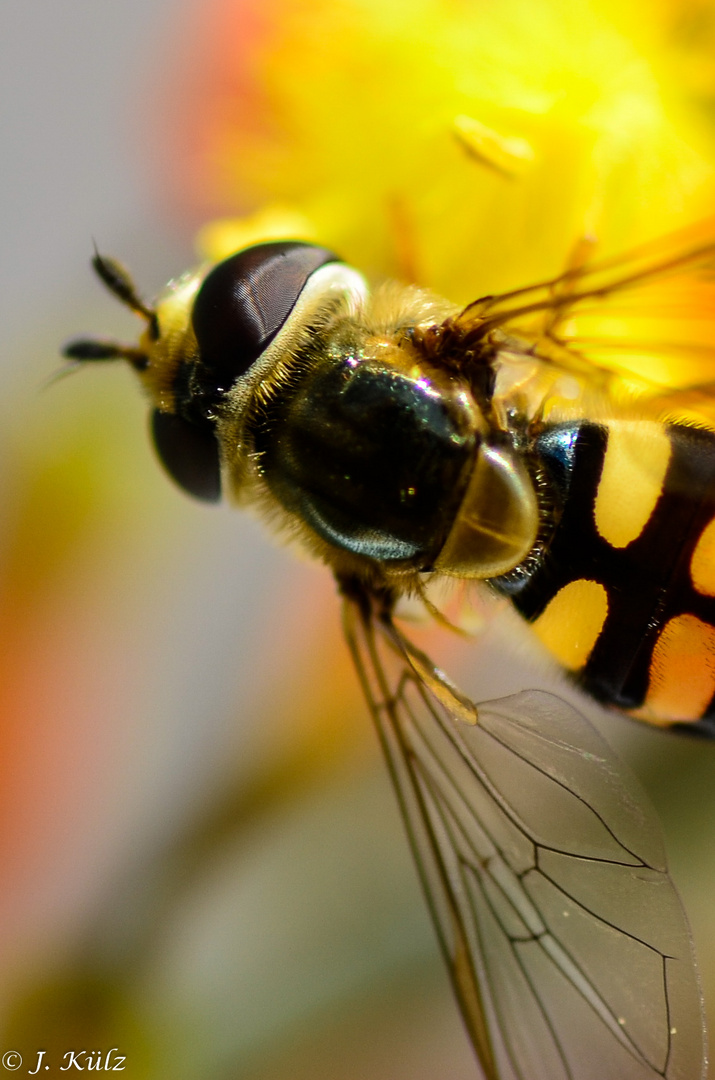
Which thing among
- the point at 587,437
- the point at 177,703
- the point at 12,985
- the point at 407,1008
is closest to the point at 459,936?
the point at 587,437

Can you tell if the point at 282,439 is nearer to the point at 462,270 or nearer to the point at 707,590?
the point at 707,590

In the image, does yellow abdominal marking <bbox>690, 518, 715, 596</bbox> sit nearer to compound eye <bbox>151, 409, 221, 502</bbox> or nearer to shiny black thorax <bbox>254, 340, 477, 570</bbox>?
shiny black thorax <bbox>254, 340, 477, 570</bbox>

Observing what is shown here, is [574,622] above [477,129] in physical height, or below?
below

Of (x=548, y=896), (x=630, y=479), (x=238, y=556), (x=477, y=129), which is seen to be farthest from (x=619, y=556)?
(x=238, y=556)

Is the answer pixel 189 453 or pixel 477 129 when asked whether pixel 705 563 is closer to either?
pixel 189 453

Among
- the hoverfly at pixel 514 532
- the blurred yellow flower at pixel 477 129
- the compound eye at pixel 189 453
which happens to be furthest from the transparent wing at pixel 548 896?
the blurred yellow flower at pixel 477 129

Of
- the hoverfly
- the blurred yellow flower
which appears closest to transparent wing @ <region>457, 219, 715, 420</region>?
the hoverfly

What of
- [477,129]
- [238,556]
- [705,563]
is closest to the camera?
[705,563]
